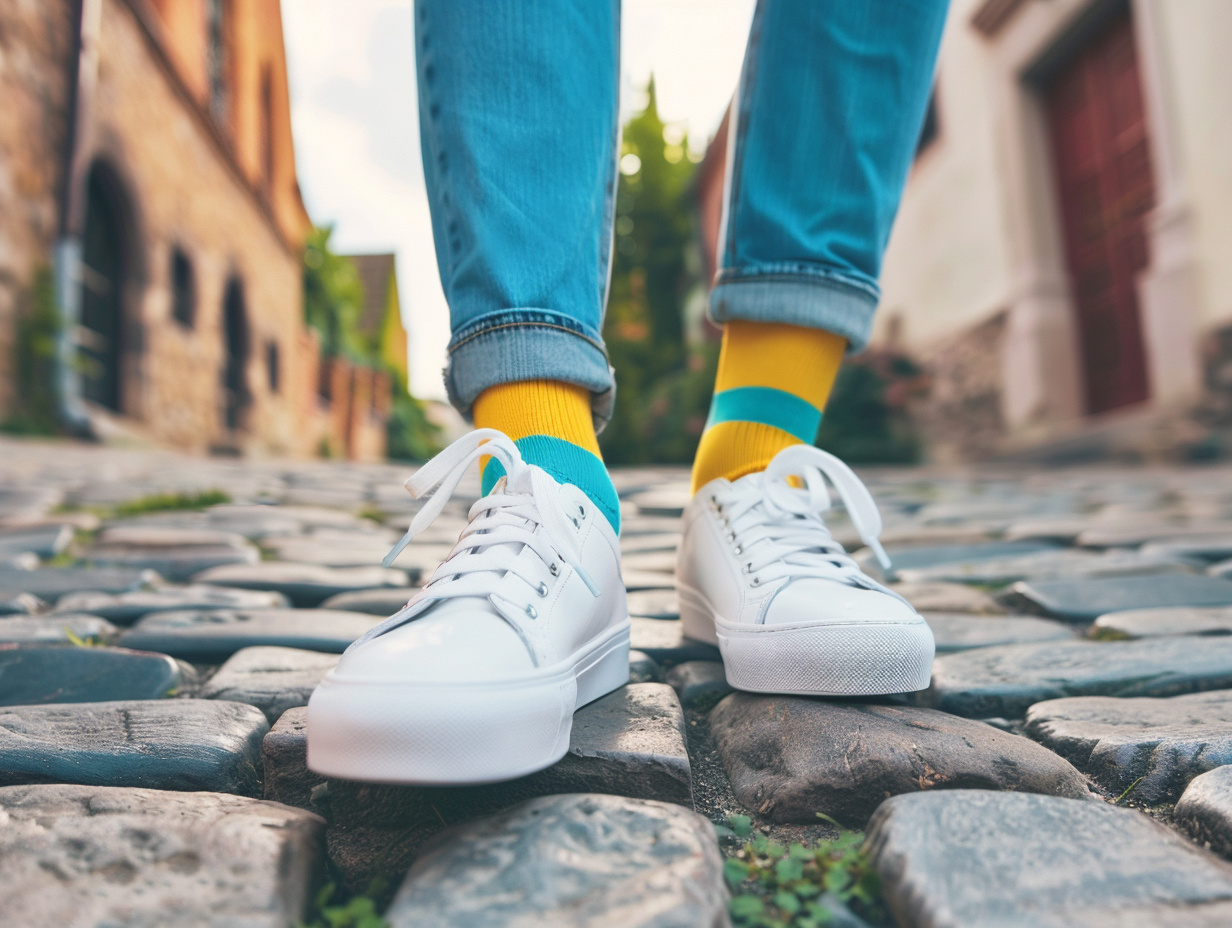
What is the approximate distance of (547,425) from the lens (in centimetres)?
104

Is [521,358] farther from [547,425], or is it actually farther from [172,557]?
[172,557]

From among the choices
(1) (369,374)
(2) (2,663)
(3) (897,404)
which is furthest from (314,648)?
(1) (369,374)

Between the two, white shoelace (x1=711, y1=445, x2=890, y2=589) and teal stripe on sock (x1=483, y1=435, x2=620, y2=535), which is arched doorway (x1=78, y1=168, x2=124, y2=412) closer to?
teal stripe on sock (x1=483, y1=435, x2=620, y2=535)

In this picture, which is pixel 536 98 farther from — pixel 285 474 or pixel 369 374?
pixel 369 374

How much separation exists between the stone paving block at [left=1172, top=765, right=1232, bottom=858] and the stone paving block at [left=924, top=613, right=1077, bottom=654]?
46 cm

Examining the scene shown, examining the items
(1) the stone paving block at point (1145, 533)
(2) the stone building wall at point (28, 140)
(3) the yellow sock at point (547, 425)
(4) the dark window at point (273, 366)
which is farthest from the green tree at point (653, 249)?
(3) the yellow sock at point (547, 425)

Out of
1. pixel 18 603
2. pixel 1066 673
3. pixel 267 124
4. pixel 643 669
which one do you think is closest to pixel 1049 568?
pixel 1066 673

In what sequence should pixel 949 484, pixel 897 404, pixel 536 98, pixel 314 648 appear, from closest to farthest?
pixel 536 98
pixel 314 648
pixel 949 484
pixel 897 404

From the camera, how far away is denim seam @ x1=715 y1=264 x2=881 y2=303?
1159 mm

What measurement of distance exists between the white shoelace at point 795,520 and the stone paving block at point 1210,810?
360mm

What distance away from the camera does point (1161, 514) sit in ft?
8.98

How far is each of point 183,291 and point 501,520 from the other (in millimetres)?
9653

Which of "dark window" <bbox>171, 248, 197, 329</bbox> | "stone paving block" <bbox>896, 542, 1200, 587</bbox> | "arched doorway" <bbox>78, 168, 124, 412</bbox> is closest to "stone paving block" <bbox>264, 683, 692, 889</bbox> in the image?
"stone paving block" <bbox>896, 542, 1200, 587</bbox>

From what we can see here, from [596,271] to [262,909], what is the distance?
76cm
